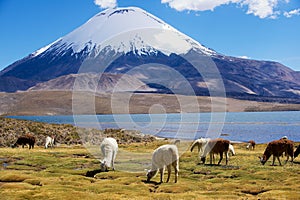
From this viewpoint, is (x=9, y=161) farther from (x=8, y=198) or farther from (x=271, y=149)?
(x=271, y=149)

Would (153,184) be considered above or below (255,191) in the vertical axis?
below

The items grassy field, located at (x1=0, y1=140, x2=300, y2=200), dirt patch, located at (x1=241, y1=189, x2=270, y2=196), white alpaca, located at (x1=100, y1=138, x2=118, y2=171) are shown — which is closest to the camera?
grassy field, located at (x1=0, y1=140, x2=300, y2=200)

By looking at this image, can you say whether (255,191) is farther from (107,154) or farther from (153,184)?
(107,154)

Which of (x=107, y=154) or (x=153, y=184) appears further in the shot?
(x=107, y=154)

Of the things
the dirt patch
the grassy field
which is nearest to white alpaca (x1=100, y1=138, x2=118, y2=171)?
the grassy field

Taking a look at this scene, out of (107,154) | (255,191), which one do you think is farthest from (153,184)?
(107,154)

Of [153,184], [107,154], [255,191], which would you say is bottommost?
[153,184]

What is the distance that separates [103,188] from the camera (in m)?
21.3

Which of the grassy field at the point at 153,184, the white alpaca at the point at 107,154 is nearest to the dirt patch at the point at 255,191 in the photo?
the grassy field at the point at 153,184

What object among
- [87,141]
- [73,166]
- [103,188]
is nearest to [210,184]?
[103,188]

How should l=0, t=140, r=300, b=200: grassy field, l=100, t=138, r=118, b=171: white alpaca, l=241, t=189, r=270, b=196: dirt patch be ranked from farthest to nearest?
l=100, t=138, r=118, b=171: white alpaca → l=241, t=189, r=270, b=196: dirt patch → l=0, t=140, r=300, b=200: grassy field

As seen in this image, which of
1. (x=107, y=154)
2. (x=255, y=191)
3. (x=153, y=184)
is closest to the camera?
(x=255, y=191)

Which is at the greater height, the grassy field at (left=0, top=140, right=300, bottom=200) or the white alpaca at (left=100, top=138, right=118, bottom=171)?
the white alpaca at (left=100, top=138, right=118, bottom=171)

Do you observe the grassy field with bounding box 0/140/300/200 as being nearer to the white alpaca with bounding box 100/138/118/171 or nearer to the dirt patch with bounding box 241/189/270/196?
the dirt patch with bounding box 241/189/270/196
